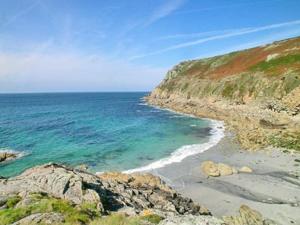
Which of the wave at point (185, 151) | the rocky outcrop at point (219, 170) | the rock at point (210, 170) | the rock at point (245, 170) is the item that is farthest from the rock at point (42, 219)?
the rock at point (245, 170)

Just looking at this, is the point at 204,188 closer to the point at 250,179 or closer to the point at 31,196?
the point at 250,179

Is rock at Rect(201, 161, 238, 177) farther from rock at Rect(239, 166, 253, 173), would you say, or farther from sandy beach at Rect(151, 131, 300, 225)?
rock at Rect(239, 166, 253, 173)

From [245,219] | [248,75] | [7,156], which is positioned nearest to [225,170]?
[245,219]

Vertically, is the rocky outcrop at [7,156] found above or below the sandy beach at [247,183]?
above

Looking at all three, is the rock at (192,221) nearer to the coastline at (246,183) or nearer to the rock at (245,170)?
the coastline at (246,183)

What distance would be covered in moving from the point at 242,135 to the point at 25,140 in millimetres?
33570

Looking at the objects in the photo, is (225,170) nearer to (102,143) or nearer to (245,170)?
(245,170)

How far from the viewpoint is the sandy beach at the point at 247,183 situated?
20953mm

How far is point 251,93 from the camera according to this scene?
6594 cm

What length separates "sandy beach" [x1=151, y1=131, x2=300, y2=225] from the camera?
68.7 feet

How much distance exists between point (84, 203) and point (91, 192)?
118cm

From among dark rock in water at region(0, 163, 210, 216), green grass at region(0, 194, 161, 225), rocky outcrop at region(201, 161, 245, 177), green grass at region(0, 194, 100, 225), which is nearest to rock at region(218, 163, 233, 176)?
rocky outcrop at region(201, 161, 245, 177)

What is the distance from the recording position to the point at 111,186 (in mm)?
18500

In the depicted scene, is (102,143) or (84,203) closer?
(84,203)
